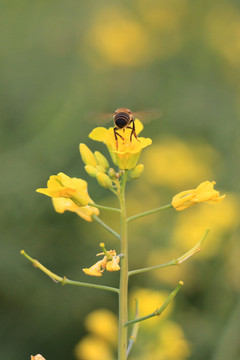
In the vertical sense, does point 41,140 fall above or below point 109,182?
above

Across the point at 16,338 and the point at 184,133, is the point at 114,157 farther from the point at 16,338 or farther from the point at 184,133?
the point at 184,133

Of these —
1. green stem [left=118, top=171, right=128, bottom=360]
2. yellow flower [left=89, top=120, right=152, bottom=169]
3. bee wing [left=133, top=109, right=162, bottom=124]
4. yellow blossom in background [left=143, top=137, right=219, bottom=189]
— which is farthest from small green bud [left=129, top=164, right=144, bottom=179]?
yellow blossom in background [left=143, top=137, right=219, bottom=189]

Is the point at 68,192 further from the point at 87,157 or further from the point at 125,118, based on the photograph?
the point at 125,118

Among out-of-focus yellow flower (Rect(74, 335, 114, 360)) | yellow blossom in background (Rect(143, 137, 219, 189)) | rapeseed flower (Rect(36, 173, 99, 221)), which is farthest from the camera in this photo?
yellow blossom in background (Rect(143, 137, 219, 189))

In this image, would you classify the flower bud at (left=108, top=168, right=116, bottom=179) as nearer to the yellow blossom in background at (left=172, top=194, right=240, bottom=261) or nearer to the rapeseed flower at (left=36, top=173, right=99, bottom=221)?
the rapeseed flower at (left=36, top=173, right=99, bottom=221)

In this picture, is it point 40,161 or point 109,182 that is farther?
point 40,161

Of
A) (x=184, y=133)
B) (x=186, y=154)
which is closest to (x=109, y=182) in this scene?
(x=186, y=154)
